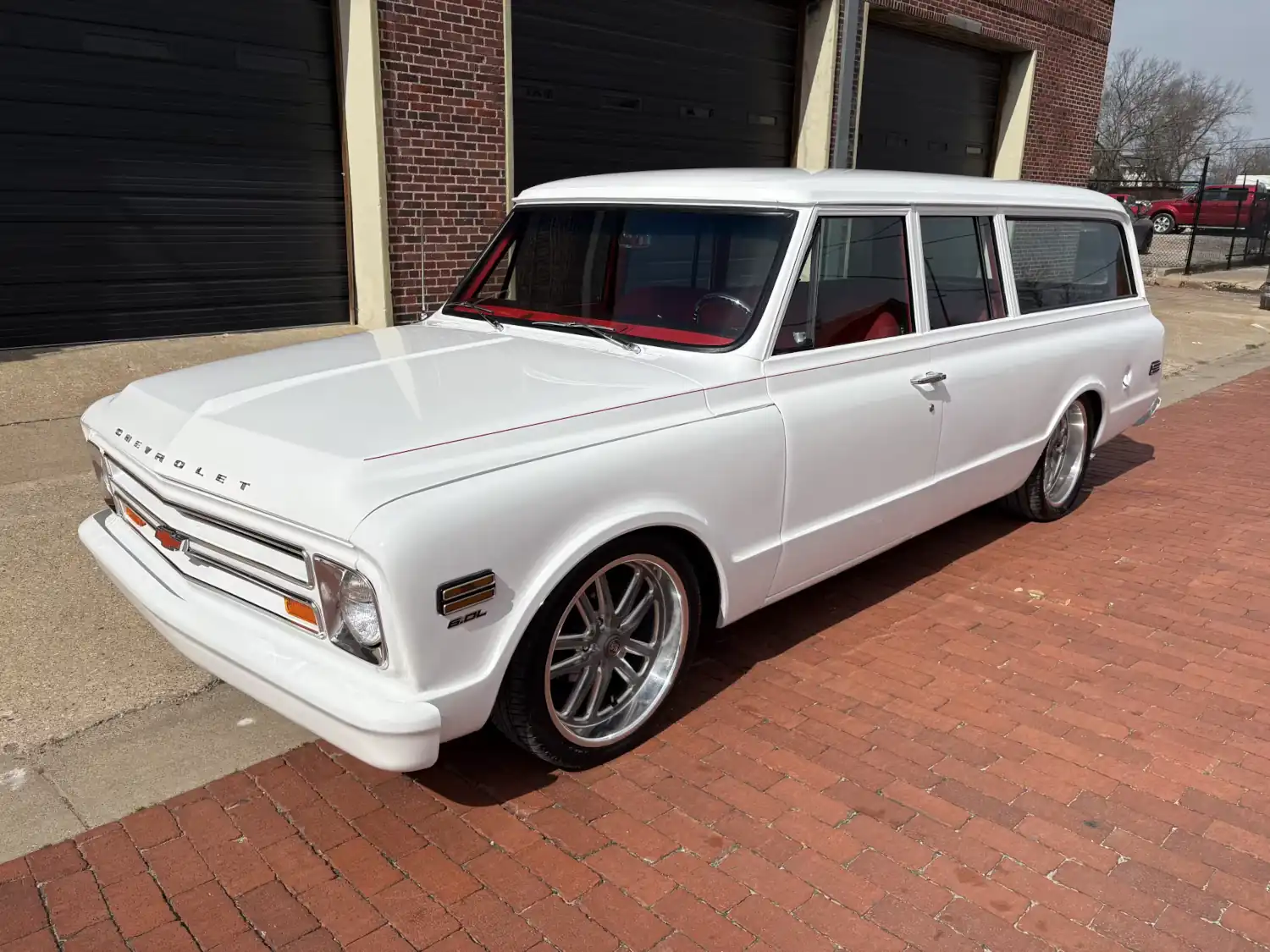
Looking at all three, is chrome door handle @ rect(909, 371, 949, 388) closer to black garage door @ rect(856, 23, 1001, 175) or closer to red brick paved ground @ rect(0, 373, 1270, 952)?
red brick paved ground @ rect(0, 373, 1270, 952)

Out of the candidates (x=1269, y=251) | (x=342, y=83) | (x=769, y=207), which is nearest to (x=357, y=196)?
(x=342, y=83)

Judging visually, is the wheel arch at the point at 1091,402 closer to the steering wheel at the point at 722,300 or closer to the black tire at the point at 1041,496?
the black tire at the point at 1041,496

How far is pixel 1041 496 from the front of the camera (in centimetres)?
557

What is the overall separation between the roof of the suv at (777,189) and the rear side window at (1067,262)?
23 cm

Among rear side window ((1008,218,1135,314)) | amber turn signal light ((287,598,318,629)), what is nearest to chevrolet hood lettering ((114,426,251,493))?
amber turn signal light ((287,598,318,629))

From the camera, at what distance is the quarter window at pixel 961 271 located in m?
Result: 4.28

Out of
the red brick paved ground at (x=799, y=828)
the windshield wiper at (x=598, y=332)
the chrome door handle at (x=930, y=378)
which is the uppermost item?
the windshield wiper at (x=598, y=332)

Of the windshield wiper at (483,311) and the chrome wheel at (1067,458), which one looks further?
the chrome wheel at (1067,458)

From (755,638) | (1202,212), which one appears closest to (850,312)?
(755,638)

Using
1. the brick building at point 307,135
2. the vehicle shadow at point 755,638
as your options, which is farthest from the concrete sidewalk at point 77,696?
the brick building at point 307,135

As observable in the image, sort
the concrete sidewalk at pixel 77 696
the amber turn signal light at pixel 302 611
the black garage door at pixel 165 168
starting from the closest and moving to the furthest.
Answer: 1. the amber turn signal light at pixel 302 611
2. the concrete sidewalk at pixel 77 696
3. the black garage door at pixel 165 168

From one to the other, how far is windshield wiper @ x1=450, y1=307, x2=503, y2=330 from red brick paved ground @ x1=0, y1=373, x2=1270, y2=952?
160 centimetres

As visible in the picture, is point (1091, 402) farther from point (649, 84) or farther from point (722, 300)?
point (649, 84)

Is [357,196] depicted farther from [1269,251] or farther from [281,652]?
[1269,251]
